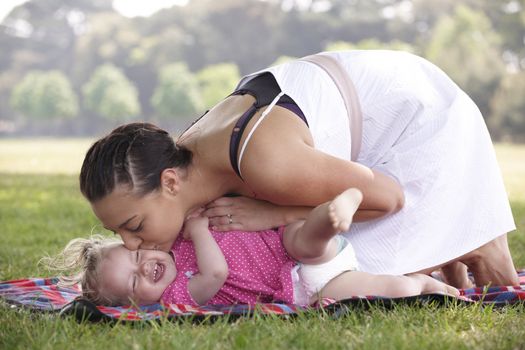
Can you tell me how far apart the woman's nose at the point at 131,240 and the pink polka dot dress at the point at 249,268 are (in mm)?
227

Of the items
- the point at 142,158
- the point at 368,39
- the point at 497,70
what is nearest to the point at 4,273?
the point at 142,158

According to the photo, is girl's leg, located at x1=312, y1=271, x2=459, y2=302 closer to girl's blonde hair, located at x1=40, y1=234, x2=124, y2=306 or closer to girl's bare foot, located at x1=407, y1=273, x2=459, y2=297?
girl's bare foot, located at x1=407, y1=273, x2=459, y2=297

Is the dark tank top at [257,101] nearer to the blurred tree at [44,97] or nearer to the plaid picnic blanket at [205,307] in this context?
the plaid picnic blanket at [205,307]

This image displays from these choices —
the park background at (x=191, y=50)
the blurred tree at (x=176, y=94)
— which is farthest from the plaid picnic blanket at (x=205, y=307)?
the blurred tree at (x=176, y=94)

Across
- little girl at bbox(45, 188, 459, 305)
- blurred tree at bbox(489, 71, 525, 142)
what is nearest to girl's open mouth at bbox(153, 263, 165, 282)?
little girl at bbox(45, 188, 459, 305)

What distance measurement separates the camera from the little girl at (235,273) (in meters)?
3.05

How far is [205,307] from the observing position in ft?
10.0

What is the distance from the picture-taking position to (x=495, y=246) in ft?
11.0

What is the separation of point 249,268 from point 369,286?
0.52m

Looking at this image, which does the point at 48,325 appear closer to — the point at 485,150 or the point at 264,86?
the point at 264,86

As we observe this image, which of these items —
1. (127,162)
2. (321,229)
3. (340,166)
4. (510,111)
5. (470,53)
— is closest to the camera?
(321,229)

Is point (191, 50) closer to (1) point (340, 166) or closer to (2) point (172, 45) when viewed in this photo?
(2) point (172, 45)

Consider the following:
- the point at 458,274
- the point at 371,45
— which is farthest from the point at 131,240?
the point at 371,45

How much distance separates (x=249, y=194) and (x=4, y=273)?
1.74 metres
